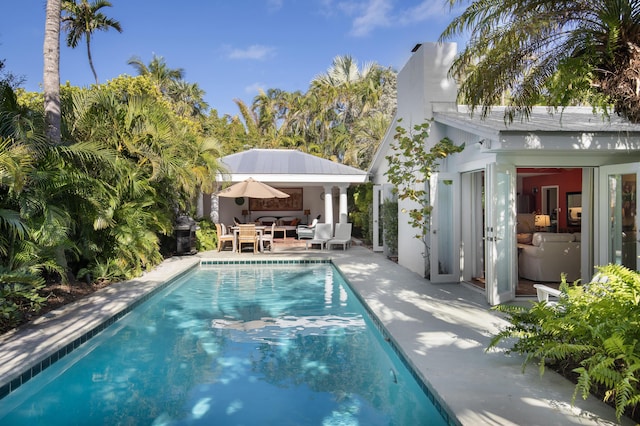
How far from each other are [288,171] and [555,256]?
11.7 metres

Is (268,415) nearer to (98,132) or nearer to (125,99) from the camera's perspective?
(98,132)

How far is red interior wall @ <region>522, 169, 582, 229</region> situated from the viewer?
15469mm

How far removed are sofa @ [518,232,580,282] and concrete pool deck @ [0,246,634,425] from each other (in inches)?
69.9

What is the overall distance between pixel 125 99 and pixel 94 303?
565cm

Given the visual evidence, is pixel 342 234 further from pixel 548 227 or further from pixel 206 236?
pixel 548 227

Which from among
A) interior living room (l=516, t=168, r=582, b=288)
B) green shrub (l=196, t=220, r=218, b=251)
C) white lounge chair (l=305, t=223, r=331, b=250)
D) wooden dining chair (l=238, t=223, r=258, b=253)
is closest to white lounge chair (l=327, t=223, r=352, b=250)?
white lounge chair (l=305, t=223, r=331, b=250)

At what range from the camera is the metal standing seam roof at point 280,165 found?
18984 millimetres

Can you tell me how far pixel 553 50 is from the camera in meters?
6.45

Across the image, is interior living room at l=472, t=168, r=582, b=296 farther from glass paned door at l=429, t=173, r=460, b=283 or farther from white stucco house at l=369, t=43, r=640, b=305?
glass paned door at l=429, t=173, r=460, b=283

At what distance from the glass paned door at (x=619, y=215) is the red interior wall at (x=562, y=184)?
8180 millimetres

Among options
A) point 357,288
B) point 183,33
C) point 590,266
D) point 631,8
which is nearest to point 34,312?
point 357,288

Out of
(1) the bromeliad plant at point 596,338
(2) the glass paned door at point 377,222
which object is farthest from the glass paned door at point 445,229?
(2) the glass paned door at point 377,222

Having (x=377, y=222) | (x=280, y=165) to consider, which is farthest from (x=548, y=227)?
(x=280, y=165)

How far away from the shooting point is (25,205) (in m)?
6.59
